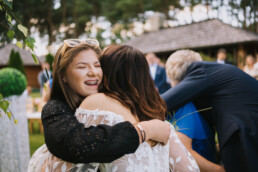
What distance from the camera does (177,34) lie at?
75.4 feet

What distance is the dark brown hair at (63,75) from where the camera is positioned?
1679 mm

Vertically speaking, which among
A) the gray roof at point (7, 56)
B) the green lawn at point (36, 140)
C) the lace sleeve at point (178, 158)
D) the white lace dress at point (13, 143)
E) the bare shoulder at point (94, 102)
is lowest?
the gray roof at point (7, 56)

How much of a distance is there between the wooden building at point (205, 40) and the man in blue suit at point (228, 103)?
43.5 ft

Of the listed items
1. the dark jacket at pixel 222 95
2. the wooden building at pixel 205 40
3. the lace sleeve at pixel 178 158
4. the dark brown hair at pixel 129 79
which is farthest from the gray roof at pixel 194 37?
the dark brown hair at pixel 129 79

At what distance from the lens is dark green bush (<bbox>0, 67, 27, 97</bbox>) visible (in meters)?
3.62

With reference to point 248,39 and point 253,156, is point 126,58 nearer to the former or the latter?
point 253,156

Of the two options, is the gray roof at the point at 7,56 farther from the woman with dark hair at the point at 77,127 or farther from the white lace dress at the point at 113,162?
the white lace dress at the point at 113,162

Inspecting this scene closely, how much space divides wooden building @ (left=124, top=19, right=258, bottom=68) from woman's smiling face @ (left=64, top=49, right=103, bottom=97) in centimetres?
1453

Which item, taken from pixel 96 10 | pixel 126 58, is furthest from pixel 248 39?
pixel 96 10

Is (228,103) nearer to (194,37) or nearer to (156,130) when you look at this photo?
(156,130)

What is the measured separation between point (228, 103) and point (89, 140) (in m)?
1.64

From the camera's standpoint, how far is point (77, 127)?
1328 millimetres

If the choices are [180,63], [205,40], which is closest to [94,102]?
[180,63]

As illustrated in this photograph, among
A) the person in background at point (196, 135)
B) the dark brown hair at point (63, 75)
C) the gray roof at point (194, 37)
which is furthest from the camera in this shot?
the gray roof at point (194, 37)
